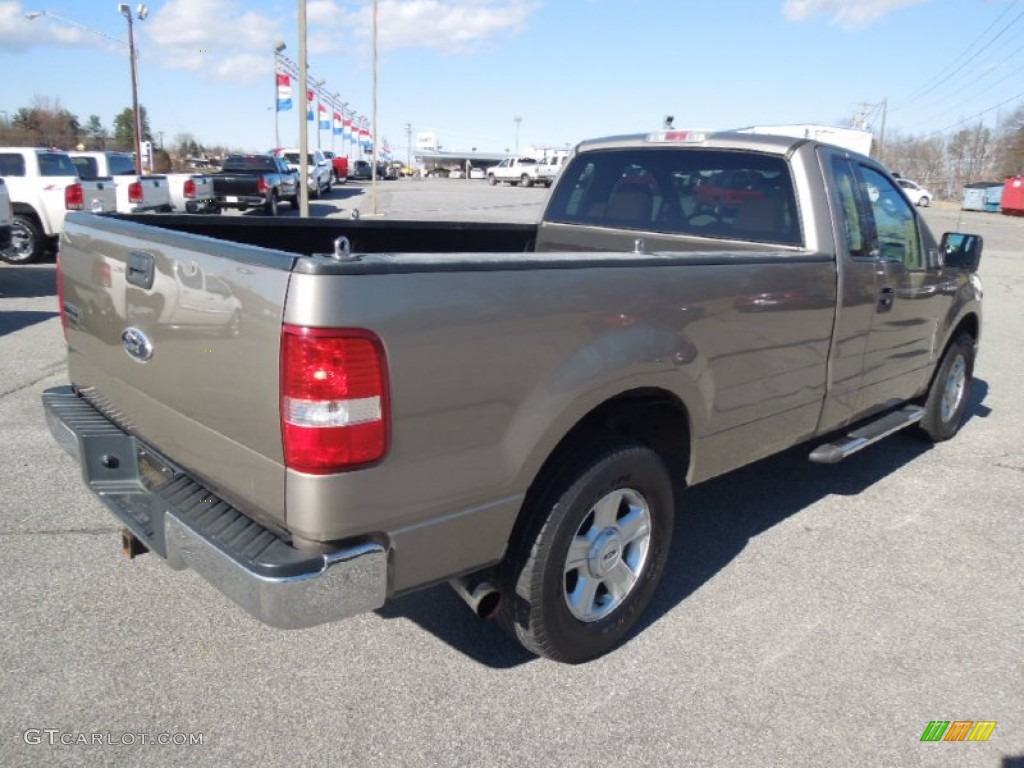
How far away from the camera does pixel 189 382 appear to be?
2.51 m

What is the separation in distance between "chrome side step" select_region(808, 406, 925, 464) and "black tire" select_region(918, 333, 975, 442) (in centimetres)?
41

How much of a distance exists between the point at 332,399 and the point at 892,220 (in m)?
3.69

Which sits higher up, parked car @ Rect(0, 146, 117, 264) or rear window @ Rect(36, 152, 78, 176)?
rear window @ Rect(36, 152, 78, 176)

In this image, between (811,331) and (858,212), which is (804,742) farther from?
(858,212)

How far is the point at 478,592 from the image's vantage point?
2695 mm

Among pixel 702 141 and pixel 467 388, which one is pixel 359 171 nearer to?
pixel 702 141

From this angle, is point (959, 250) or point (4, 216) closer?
point (959, 250)

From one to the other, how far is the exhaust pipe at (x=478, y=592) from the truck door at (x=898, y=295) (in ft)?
8.45

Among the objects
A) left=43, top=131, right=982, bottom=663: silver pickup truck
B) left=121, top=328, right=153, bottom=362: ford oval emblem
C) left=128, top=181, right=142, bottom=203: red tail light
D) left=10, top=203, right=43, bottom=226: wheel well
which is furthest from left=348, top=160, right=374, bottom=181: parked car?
left=121, top=328, right=153, bottom=362: ford oval emblem

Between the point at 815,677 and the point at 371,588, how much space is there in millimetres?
1791

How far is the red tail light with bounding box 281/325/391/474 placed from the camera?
2.09m

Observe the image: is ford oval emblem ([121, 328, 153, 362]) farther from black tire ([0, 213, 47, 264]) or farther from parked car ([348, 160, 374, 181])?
parked car ([348, 160, 374, 181])

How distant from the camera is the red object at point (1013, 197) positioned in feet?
144

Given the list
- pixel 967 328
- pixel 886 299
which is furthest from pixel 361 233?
pixel 967 328
